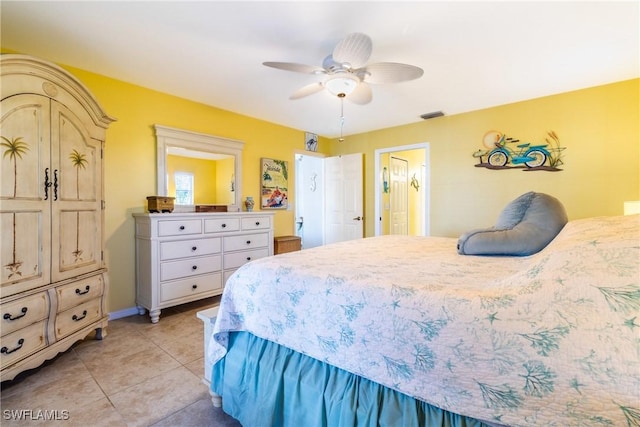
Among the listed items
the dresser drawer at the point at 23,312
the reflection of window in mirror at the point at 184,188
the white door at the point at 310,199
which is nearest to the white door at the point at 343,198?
the white door at the point at 310,199

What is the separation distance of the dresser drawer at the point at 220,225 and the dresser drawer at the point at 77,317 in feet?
3.74

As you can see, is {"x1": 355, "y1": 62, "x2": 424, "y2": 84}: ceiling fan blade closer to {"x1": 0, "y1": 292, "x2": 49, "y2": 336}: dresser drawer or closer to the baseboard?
{"x1": 0, "y1": 292, "x2": 49, "y2": 336}: dresser drawer

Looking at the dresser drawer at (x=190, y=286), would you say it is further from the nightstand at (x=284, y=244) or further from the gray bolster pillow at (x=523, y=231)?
the gray bolster pillow at (x=523, y=231)

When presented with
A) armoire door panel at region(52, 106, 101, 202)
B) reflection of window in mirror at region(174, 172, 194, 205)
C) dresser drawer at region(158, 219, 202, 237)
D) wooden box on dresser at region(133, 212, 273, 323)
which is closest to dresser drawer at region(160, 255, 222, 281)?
wooden box on dresser at region(133, 212, 273, 323)

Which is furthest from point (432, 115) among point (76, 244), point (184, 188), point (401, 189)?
point (76, 244)

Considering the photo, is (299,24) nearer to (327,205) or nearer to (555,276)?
(555,276)

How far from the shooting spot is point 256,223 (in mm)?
3555

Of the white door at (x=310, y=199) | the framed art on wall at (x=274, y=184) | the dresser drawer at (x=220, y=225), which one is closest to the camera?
the dresser drawer at (x=220, y=225)

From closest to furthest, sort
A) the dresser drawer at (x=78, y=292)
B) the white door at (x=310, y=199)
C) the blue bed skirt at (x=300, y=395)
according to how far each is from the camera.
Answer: the blue bed skirt at (x=300, y=395), the dresser drawer at (x=78, y=292), the white door at (x=310, y=199)

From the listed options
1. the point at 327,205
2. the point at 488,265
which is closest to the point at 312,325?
the point at 488,265

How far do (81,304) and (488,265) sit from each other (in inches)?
111

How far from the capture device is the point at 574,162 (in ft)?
10.1

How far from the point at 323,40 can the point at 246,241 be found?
7.71ft

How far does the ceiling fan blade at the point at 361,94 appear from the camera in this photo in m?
2.34
